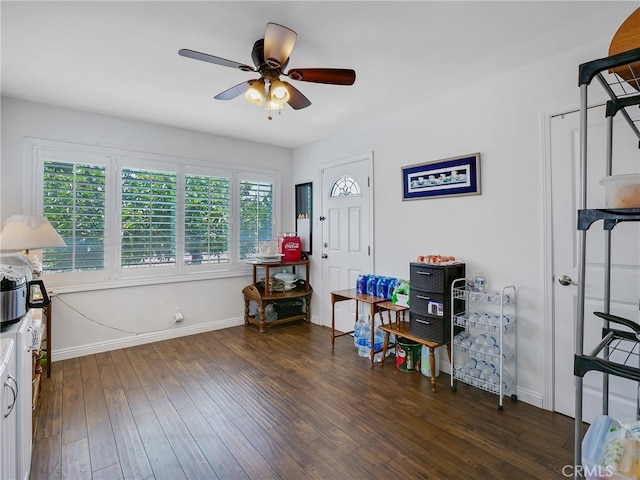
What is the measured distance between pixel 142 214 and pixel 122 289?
34.4 inches

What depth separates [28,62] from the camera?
2377 millimetres

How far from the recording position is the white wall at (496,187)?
2.35 m

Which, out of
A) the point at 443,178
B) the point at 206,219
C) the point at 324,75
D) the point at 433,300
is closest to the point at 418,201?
the point at 443,178

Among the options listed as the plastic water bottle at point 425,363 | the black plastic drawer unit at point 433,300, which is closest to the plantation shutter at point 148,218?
the black plastic drawer unit at point 433,300

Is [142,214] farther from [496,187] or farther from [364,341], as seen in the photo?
[496,187]

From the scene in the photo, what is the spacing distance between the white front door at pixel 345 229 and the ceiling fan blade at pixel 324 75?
5.41 ft

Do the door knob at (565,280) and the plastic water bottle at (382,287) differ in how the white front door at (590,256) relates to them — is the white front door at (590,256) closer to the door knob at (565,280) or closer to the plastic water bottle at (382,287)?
the door knob at (565,280)

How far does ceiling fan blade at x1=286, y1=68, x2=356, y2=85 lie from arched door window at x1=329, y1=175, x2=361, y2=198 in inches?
72.5

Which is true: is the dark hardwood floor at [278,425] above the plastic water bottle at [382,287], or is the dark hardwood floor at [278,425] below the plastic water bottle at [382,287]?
below

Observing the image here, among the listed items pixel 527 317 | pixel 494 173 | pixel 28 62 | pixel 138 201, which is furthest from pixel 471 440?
pixel 28 62

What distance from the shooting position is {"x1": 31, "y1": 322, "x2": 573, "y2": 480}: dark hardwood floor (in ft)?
5.78

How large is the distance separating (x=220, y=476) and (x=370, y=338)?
6.39ft

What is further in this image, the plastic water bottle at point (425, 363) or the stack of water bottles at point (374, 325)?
the stack of water bottles at point (374, 325)

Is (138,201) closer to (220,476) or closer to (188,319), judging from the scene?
(188,319)
